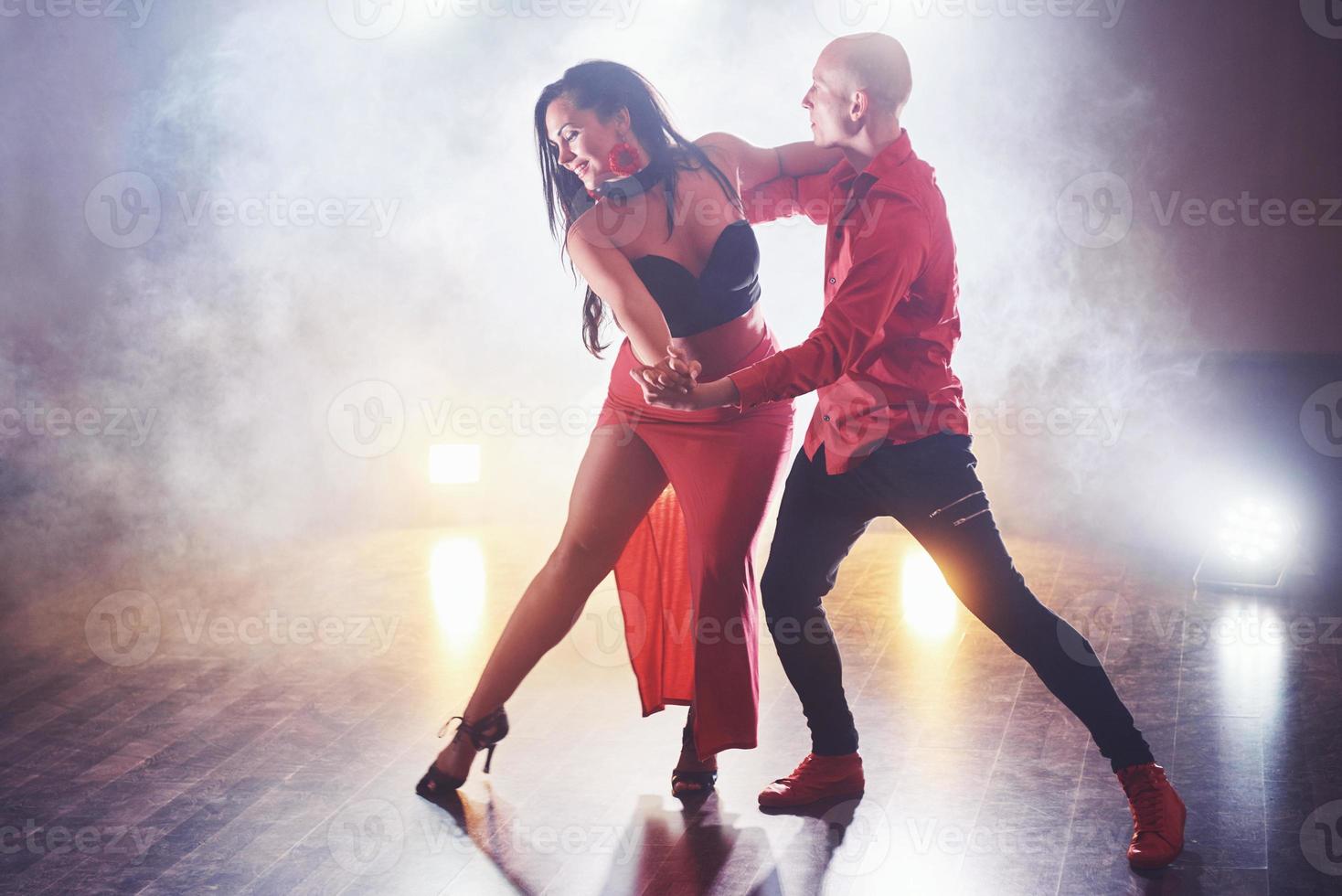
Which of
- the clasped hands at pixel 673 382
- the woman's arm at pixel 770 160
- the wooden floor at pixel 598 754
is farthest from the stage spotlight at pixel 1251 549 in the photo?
the clasped hands at pixel 673 382

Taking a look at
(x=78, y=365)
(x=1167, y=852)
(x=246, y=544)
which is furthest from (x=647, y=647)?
(x=78, y=365)

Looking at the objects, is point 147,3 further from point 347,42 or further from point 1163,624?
point 1163,624

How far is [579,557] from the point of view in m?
2.86

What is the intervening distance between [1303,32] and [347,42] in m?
3.82

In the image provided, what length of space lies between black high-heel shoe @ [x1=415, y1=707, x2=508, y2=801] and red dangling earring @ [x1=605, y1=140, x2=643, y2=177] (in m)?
1.19

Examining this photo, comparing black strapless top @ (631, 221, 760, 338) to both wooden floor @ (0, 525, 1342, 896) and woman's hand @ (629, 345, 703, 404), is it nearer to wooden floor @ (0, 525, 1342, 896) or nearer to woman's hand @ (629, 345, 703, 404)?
woman's hand @ (629, 345, 703, 404)

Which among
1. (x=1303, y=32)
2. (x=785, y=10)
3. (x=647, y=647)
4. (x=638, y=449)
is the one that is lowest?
(x=647, y=647)

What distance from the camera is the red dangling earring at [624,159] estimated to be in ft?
8.63

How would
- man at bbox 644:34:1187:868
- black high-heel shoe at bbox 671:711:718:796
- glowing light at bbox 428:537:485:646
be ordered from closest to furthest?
man at bbox 644:34:1187:868 < black high-heel shoe at bbox 671:711:718:796 < glowing light at bbox 428:537:485:646

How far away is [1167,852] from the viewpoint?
2480 millimetres

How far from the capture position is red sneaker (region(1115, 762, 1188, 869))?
248 centimetres

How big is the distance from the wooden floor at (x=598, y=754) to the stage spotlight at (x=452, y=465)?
1.38m

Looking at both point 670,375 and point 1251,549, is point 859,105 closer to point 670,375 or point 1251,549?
point 670,375

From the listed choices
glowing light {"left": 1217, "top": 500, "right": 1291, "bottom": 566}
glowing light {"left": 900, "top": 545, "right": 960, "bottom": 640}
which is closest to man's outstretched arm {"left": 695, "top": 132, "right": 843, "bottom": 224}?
glowing light {"left": 900, "top": 545, "right": 960, "bottom": 640}
